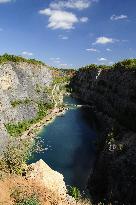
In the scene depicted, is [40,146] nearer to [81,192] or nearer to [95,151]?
[95,151]

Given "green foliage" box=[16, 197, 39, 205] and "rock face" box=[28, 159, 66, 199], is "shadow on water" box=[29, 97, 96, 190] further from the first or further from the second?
"green foliage" box=[16, 197, 39, 205]

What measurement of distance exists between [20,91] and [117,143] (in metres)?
44.6

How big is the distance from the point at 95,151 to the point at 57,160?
10.6 metres

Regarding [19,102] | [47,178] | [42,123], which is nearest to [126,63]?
[42,123]

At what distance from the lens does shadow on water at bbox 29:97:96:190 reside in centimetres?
6147

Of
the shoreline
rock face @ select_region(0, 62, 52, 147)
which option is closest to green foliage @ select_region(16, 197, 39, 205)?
rock face @ select_region(0, 62, 52, 147)

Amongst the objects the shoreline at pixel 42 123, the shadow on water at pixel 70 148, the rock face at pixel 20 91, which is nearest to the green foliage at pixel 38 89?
the rock face at pixel 20 91

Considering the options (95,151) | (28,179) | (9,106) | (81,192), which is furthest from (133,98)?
(28,179)

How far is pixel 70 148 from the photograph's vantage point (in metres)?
75.4

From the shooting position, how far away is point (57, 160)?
66688 millimetres

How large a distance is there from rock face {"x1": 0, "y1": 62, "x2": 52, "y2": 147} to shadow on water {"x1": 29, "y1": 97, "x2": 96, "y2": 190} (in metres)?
7.37

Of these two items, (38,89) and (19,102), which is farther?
(38,89)

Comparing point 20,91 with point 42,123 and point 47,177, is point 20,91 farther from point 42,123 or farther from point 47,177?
point 47,177

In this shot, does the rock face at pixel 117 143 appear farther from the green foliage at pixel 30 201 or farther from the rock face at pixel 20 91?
the rock face at pixel 20 91
